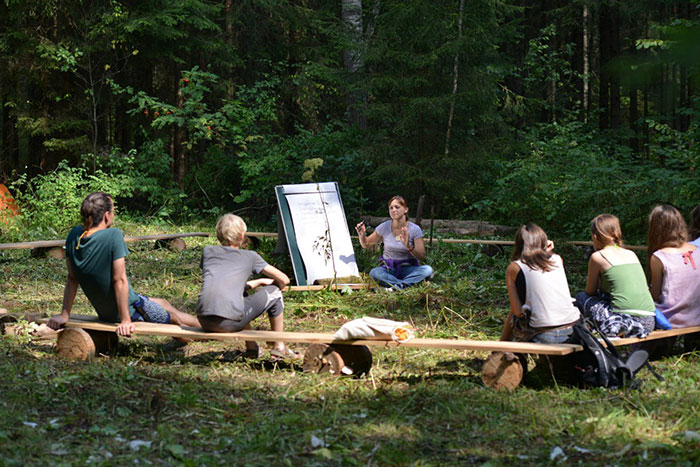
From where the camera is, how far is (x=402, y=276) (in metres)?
9.04

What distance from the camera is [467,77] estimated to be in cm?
1270

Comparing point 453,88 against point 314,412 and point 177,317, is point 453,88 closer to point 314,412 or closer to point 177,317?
point 177,317

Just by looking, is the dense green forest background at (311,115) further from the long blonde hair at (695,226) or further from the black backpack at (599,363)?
the black backpack at (599,363)

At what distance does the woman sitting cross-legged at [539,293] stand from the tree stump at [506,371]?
0.36m

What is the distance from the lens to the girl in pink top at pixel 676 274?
6074mm

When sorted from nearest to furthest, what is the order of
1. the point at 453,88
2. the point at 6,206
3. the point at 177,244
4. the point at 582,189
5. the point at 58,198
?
the point at 453,88 → the point at 177,244 → the point at 582,189 → the point at 6,206 → the point at 58,198

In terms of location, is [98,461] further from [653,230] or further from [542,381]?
[653,230]

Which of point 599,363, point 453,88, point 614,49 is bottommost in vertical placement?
point 599,363

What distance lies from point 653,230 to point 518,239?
57.2 inches

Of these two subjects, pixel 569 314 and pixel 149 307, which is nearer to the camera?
pixel 569 314

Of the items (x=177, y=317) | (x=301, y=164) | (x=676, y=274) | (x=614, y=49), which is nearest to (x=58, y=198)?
(x=301, y=164)

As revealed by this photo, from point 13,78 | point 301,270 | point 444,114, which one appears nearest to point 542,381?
point 301,270

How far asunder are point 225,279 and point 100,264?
100 cm

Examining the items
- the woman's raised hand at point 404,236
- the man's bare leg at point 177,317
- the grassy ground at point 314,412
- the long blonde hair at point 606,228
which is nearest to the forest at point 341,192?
the grassy ground at point 314,412
